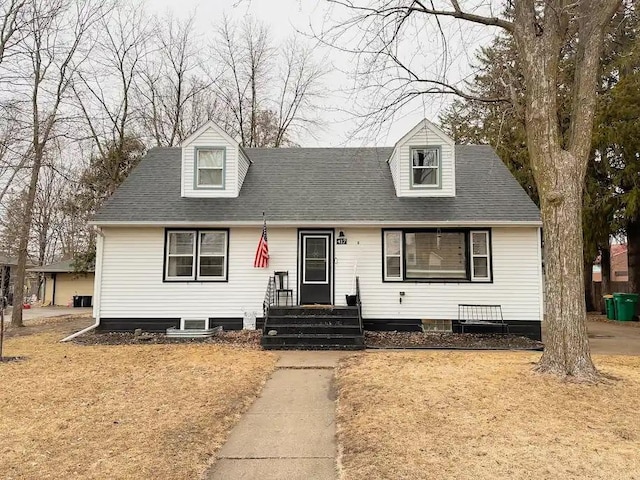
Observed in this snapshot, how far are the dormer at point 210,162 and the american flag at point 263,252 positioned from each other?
1825 mm

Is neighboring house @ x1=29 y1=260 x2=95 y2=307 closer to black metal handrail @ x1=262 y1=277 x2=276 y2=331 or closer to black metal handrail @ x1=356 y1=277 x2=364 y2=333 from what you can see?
black metal handrail @ x1=262 y1=277 x2=276 y2=331

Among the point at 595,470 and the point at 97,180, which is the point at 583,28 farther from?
the point at 97,180

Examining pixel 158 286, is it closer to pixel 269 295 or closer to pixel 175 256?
pixel 175 256

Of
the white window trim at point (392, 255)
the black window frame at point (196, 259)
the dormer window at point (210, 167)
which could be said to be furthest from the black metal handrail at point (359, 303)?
the dormer window at point (210, 167)

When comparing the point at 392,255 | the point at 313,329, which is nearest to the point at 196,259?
the point at 313,329

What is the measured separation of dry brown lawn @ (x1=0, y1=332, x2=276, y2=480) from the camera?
3713 mm

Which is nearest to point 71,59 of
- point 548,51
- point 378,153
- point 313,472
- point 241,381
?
point 378,153

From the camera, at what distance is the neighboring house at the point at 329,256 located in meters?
11.2

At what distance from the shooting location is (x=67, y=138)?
14938mm

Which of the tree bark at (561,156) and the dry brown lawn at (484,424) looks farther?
the tree bark at (561,156)

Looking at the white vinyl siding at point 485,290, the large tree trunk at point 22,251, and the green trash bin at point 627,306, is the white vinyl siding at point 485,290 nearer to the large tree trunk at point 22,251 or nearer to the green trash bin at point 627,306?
the green trash bin at point 627,306

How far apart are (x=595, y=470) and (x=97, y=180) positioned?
898 inches

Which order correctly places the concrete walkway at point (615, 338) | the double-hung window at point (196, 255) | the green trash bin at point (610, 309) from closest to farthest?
the concrete walkway at point (615, 338) < the double-hung window at point (196, 255) < the green trash bin at point (610, 309)

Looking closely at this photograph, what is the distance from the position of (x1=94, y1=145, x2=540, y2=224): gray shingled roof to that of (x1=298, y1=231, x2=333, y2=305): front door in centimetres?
63
